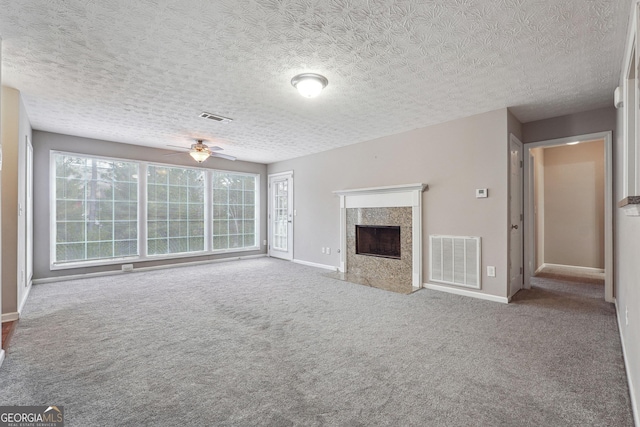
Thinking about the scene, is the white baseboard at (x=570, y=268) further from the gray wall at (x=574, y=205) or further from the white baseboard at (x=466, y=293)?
the white baseboard at (x=466, y=293)

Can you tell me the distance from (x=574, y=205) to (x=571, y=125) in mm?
2550

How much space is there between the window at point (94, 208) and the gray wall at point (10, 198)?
81.6 inches

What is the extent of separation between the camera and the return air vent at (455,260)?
12.8 feet

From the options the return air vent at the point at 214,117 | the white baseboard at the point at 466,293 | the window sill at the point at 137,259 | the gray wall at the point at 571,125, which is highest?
the return air vent at the point at 214,117

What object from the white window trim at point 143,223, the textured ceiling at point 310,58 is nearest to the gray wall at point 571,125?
the textured ceiling at point 310,58

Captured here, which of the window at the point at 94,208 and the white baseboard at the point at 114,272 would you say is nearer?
the white baseboard at the point at 114,272

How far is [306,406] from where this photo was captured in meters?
1.69

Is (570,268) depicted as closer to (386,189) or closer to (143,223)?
(386,189)

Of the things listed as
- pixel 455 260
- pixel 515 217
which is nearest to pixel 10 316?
pixel 455 260

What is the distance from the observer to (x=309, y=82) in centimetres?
278

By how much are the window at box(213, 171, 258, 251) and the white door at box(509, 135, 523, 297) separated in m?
5.63

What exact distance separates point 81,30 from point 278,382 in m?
2.85

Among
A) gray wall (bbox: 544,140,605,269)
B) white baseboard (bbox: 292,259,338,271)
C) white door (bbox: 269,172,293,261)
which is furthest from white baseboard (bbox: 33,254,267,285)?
gray wall (bbox: 544,140,605,269)

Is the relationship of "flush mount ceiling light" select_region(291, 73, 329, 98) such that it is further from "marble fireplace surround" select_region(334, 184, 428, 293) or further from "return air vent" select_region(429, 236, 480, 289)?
"return air vent" select_region(429, 236, 480, 289)
